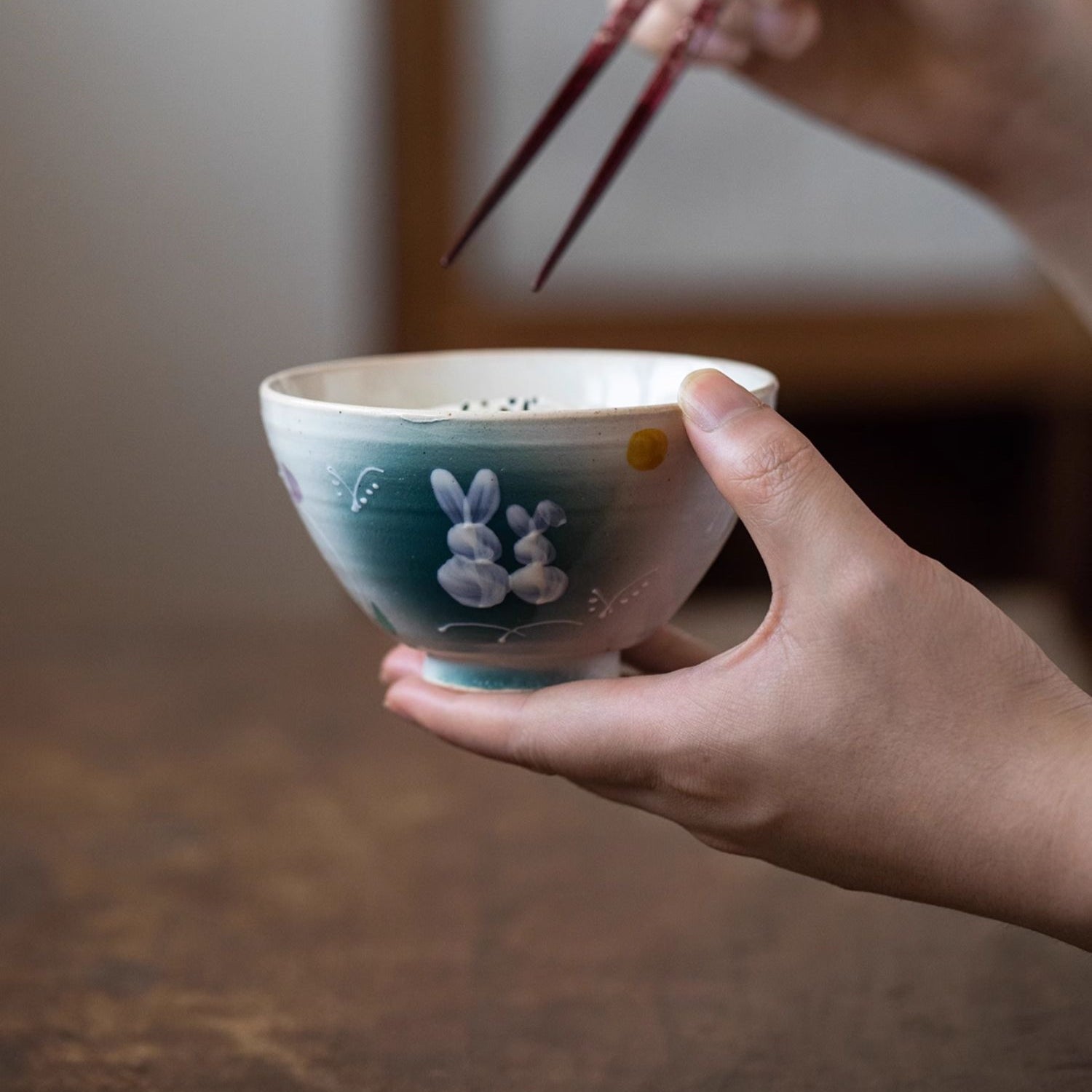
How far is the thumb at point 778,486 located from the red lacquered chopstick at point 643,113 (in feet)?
0.68

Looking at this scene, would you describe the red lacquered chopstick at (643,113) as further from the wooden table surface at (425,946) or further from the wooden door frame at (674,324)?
the wooden door frame at (674,324)

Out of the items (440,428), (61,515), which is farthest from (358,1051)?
(61,515)

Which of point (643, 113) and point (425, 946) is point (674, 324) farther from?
point (425, 946)

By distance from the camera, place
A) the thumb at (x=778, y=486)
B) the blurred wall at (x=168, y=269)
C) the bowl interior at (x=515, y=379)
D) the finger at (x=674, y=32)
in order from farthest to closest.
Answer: the blurred wall at (x=168, y=269) → the finger at (x=674, y=32) → the bowl interior at (x=515, y=379) → the thumb at (x=778, y=486)

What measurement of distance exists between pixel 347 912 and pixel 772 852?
251mm

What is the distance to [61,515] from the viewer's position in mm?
2148

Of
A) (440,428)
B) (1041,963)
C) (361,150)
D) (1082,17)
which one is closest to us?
(440,428)

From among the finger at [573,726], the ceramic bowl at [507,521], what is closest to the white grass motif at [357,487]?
the ceramic bowl at [507,521]

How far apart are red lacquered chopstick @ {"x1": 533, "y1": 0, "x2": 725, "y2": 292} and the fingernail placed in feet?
0.66

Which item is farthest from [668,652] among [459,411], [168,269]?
[168,269]

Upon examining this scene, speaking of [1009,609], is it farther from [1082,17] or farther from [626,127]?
[626,127]

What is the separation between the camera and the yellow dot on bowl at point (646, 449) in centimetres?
51

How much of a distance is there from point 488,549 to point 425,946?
0.24m

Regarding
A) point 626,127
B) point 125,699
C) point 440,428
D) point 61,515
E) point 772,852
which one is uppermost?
point 626,127
